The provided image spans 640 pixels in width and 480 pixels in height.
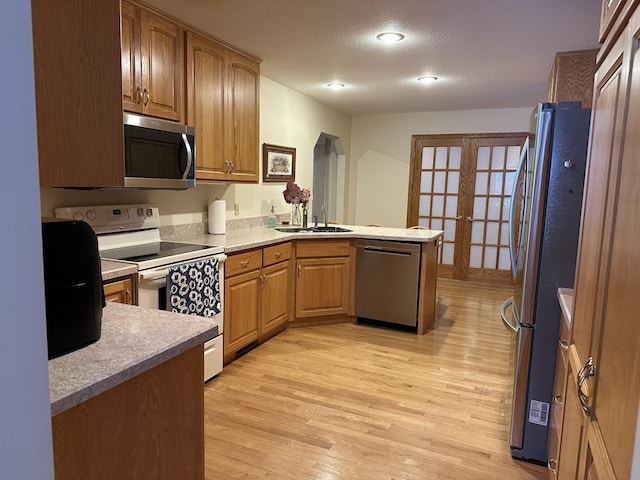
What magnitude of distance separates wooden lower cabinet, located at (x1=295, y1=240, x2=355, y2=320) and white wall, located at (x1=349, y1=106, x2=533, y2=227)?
8.13ft

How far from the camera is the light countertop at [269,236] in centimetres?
311

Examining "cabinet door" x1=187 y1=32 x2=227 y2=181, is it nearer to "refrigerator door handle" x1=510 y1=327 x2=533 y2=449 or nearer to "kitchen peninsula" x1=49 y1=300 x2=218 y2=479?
"kitchen peninsula" x1=49 y1=300 x2=218 y2=479

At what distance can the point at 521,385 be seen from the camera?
2098 mm

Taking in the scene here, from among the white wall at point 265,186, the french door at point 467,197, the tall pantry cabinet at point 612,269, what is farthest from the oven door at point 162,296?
the french door at point 467,197

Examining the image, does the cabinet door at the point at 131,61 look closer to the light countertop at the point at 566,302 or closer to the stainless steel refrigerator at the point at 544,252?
the stainless steel refrigerator at the point at 544,252

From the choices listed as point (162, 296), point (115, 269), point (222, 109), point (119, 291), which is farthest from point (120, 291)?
point (222, 109)

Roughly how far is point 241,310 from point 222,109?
1.48m

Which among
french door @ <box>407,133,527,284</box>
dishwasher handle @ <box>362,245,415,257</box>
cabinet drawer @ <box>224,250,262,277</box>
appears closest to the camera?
cabinet drawer @ <box>224,250,262,277</box>

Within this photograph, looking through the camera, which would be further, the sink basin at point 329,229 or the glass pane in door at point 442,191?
the glass pane in door at point 442,191

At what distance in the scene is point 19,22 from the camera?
0.55 m

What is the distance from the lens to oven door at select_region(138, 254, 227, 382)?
2.31 m

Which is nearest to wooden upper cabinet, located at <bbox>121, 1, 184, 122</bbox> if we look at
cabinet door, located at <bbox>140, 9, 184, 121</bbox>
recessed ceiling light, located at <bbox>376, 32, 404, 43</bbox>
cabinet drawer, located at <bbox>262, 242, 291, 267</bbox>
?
cabinet door, located at <bbox>140, 9, 184, 121</bbox>

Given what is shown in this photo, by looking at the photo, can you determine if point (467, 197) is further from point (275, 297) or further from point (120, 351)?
point (120, 351)

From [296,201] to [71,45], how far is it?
335 cm
